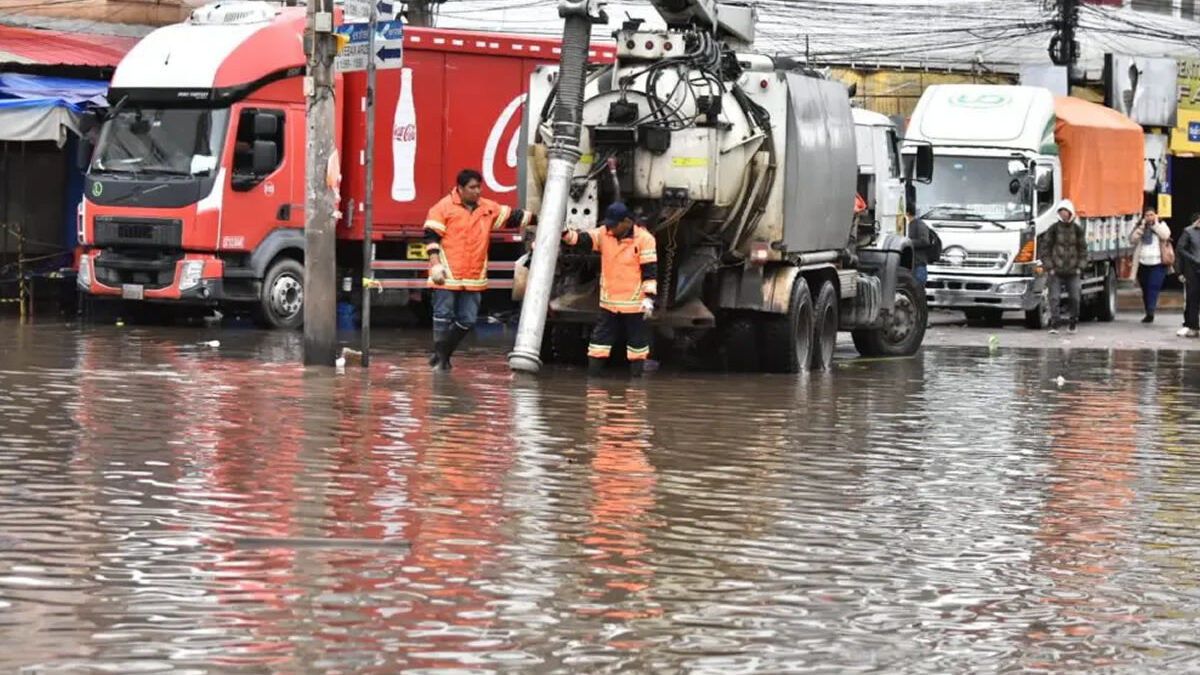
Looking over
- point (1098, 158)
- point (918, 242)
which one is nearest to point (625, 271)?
point (918, 242)

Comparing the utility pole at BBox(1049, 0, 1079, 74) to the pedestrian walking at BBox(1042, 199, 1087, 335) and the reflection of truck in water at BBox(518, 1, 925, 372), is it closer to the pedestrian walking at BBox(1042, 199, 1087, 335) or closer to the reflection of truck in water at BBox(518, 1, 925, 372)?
the pedestrian walking at BBox(1042, 199, 1087, 335)

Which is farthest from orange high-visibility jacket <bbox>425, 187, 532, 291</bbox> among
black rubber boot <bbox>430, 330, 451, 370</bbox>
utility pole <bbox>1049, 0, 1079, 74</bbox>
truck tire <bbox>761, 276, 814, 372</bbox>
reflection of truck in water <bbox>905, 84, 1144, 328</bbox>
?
utility pole <bbox>1049, 0, 1079, 74</bbox>

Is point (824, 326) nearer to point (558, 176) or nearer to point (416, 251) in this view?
point (558, 176)

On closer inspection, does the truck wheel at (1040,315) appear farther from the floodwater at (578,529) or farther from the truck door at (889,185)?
the floodwater at (578,529)

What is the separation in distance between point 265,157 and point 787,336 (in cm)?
703

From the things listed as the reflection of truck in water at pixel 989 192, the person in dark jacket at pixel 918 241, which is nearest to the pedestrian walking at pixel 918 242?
the person in dark jacket at pixel 918 241

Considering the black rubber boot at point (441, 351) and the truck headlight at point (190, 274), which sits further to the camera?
the truck headlight at point (190, 274)

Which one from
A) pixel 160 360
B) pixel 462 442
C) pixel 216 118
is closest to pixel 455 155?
pixel 216 118

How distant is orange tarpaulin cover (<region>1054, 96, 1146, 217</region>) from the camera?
32.4m

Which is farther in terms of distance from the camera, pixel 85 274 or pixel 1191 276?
pixel 1191 276

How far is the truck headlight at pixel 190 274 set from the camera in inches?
974

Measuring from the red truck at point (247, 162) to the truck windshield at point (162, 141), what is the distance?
15mm

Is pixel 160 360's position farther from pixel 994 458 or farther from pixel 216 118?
pixel 994 458

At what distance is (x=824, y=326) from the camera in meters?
21.6
